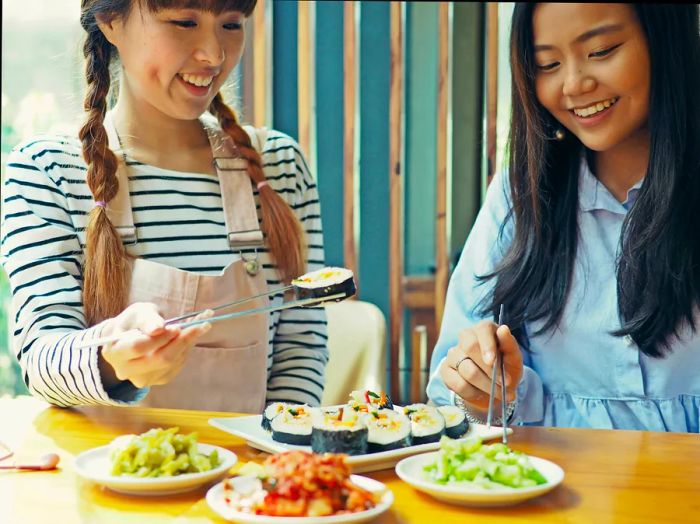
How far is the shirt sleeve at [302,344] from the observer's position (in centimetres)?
174

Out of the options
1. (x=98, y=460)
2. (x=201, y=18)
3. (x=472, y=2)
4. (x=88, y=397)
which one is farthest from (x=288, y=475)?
(x=472, y=2)

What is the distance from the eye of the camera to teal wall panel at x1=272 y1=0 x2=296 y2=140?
3031 millimetres

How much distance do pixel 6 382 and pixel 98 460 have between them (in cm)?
242

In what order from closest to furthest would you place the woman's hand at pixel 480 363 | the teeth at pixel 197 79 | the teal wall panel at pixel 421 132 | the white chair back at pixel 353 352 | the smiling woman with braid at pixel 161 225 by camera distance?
the woman's hand at pixel 480 363 → the smiling woman with braid at pixel 161 225 → the teeth at pixel 197 79 → the white chair back at pixel 353 352 → the teal wall panel at pixel 421 132

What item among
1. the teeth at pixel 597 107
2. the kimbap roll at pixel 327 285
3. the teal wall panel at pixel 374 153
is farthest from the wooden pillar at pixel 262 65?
the kimbap roll at pixel 327 285

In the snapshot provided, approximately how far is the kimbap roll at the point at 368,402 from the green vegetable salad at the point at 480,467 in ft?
0.66

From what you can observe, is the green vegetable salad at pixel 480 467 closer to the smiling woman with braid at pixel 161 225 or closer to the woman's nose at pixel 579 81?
the smiling woman with braid at pixel 161 225

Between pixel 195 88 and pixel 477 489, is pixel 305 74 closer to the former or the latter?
pixel 195 88

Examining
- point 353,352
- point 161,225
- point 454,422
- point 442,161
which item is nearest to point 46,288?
point 161,225

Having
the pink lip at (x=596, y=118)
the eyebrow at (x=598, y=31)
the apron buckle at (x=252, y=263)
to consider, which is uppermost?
the eyebrow at (x=598, y=31)

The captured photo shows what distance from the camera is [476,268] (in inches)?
69.7

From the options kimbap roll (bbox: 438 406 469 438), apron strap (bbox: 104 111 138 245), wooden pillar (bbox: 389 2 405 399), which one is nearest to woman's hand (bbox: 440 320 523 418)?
kimbap roll (bbox: 438 406 469 438)

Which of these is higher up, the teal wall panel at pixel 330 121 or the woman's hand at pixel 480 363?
the teal wall panel at pixel 330 121

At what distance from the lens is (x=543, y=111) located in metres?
1.67
